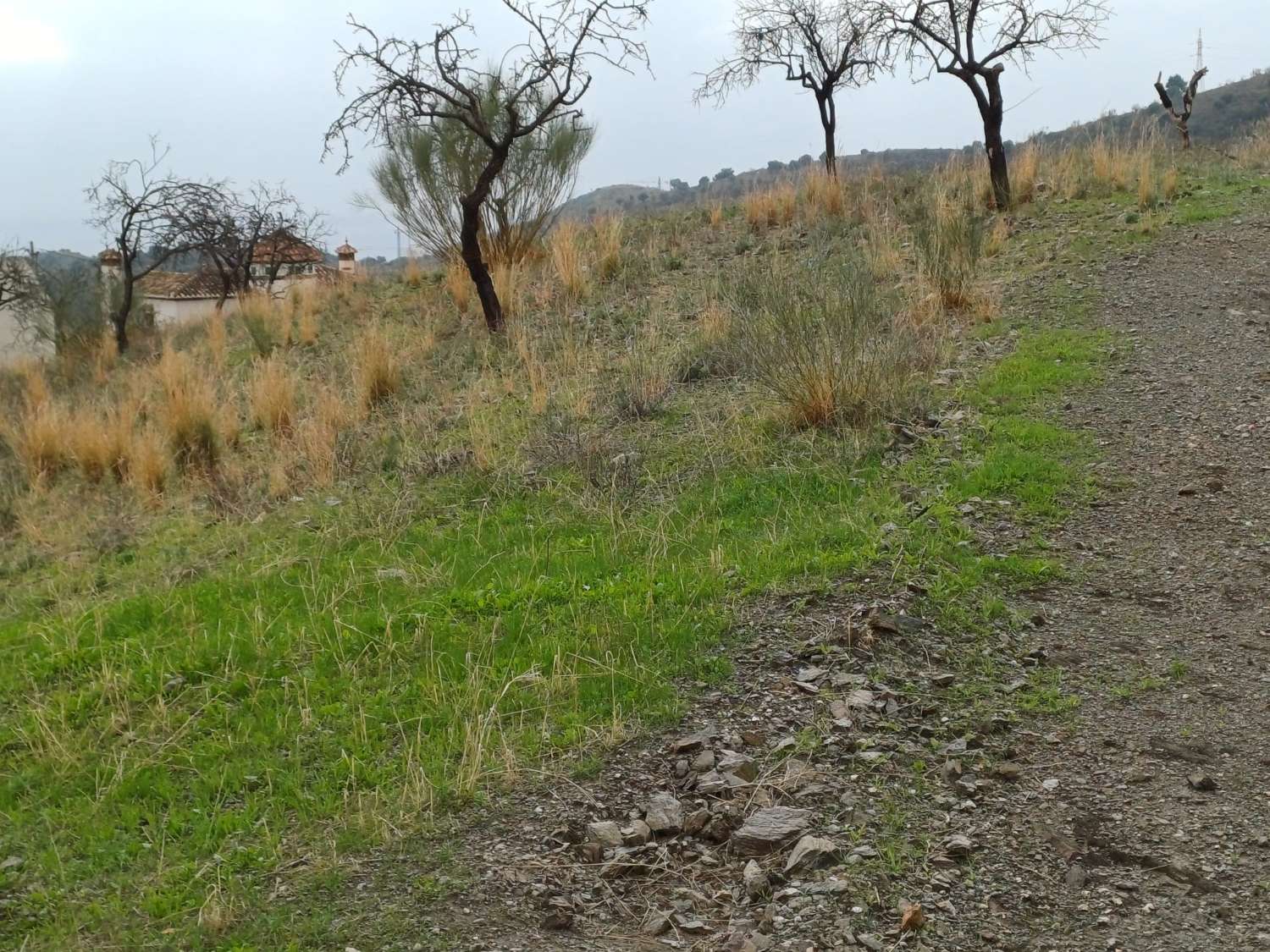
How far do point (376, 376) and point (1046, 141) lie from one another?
40.8 feet

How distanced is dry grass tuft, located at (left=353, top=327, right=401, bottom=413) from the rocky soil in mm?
6235

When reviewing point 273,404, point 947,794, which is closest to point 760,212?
point 273,404

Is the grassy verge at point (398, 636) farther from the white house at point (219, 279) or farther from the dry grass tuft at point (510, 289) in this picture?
the white house at point (219, 279)

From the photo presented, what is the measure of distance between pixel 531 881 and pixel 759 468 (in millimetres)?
3590

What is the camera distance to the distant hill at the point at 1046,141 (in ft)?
52.0

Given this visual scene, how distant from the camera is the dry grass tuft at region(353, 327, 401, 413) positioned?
9422 mm

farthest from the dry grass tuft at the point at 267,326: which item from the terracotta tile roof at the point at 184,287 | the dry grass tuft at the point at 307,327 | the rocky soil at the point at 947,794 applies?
the rocky soil at the point at 947,794

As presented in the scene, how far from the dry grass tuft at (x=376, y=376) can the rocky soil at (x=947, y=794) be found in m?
6.24

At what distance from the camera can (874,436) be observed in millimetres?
6094

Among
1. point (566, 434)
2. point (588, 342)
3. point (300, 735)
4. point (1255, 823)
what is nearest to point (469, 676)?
point (300, 735)

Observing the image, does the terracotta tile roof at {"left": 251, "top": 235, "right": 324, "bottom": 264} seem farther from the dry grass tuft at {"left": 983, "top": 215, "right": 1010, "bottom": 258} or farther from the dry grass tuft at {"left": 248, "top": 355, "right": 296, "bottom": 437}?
the dry grass tuft at {"left": 983, "top": 215, "right": 1010, "bottom": 258}

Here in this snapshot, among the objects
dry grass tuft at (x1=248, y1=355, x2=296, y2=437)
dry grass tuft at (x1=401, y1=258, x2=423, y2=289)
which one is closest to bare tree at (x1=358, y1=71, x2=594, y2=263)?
dry grass tuft at (x1=401, y1=258, x2=423, y2=289)

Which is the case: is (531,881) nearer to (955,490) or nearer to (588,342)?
(955,490)

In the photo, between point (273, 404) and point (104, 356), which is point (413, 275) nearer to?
point (104, 356)
